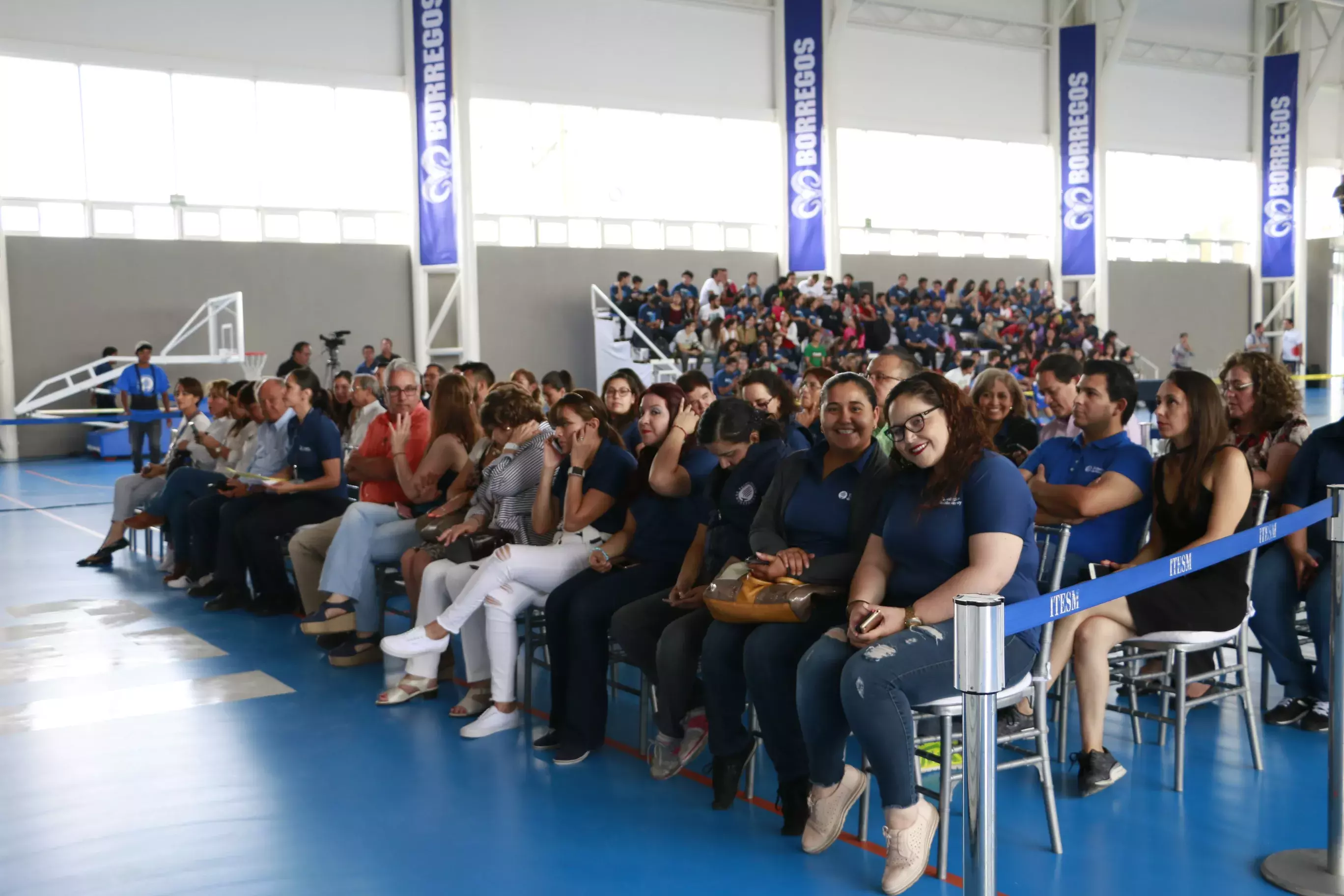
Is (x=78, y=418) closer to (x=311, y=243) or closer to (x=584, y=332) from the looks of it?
(x=311, y=243)

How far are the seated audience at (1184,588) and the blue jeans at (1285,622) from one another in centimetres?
60

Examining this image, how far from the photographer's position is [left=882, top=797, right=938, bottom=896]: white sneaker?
10.1ft

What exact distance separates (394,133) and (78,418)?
6.65 metres

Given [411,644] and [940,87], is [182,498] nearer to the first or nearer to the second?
[411,644]

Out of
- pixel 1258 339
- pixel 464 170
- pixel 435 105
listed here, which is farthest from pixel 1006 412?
pixel 1258 339

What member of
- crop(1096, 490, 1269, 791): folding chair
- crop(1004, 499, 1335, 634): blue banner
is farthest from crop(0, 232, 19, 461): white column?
crop(1004, 499, 1335, 634): blue banner

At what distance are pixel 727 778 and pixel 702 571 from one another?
0.79 metres

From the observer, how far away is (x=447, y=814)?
12.2 feet

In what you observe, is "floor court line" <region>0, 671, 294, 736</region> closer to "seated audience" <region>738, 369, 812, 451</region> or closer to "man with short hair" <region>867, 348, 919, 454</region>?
"seated audience" <region>738, 369, 812, 451</region>

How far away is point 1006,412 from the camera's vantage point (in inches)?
216

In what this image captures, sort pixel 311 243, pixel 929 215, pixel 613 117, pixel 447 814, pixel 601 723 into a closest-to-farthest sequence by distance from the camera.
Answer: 1. pixel 447 814
2. pixel 601 723
3. pixel 311 243
4. pixel 613 117
5. pixel 929 215

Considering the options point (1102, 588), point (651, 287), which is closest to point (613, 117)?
point (651, 287)

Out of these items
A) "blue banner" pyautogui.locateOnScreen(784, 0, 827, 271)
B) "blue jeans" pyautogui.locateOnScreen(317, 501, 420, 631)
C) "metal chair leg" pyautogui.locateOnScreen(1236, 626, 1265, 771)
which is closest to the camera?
"metal chair leg" pyautogui.locateOnScreen(1236, 626, 1265, 771)

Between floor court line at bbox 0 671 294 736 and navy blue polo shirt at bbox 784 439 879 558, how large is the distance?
265 centimetres
